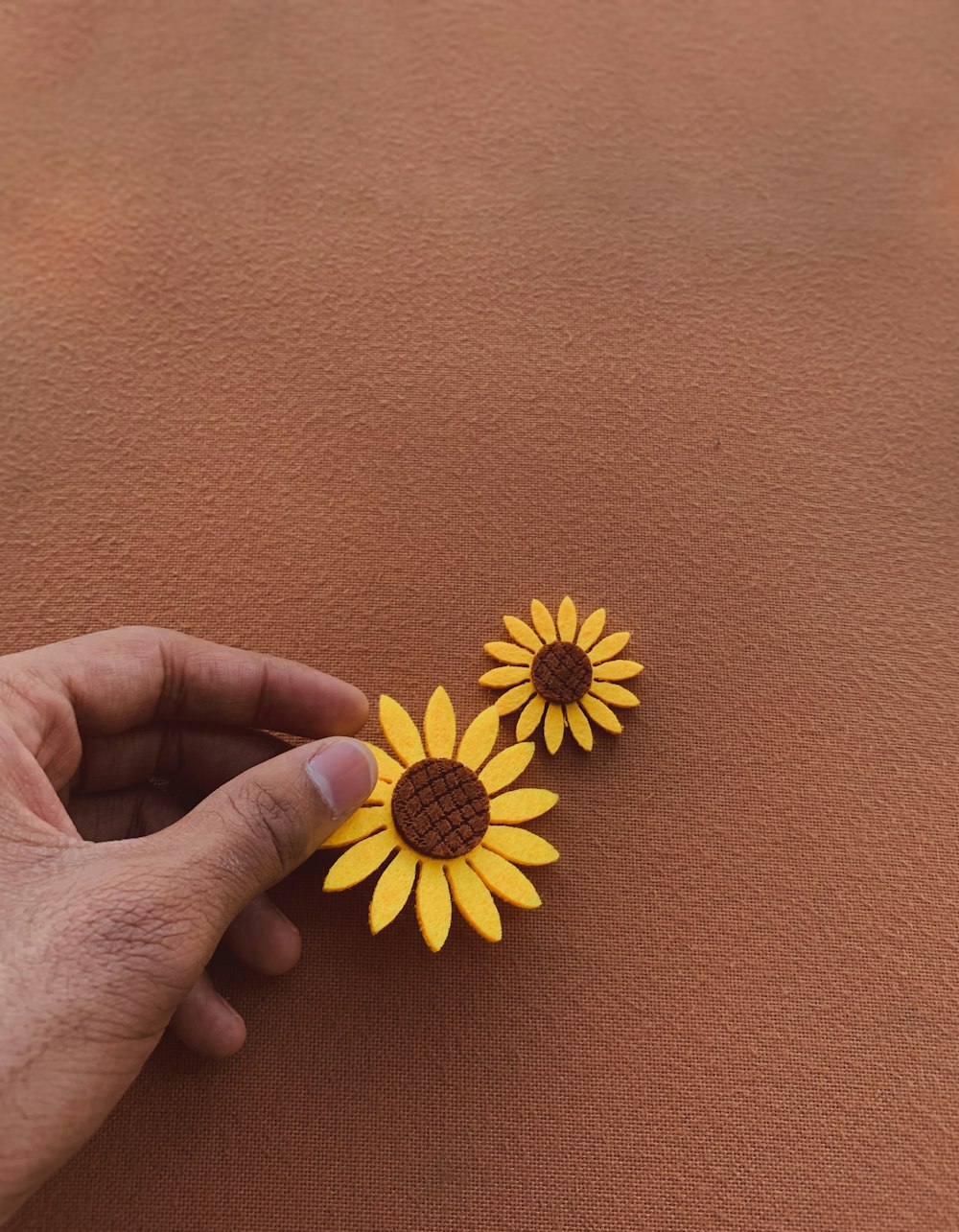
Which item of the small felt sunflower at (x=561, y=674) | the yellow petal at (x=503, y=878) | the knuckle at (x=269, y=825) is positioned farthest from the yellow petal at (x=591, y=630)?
the knuckle at (x=269, y=825)

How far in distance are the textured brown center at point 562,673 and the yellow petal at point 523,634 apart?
2cm

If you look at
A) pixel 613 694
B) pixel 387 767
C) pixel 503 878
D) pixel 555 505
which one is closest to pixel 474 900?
pixel 503 878

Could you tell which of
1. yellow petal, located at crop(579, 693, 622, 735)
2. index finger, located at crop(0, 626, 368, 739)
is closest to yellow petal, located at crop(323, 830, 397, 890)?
index finger, located at crop(0, 626, 368, 739)

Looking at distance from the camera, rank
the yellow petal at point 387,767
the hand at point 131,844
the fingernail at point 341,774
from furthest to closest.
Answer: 1. the yellow petal at point 387,767
2. the fingernail at point 341,774
3. the hand at point 131,844

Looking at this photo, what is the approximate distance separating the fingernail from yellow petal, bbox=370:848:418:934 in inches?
2.7

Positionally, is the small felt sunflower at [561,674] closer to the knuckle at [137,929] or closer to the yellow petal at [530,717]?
the yellow petal at [530,717]

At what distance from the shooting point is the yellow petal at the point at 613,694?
0.89m

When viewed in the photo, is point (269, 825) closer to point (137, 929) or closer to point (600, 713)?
point (137, 929)

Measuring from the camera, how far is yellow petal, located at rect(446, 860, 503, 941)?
A: 763mm

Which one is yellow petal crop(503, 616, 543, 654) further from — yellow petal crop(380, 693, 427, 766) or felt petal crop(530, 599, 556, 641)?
yellow petal crop(380, 693, 427, 766)

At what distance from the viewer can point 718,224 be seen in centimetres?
112

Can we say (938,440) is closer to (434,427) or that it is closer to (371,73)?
(434,427)

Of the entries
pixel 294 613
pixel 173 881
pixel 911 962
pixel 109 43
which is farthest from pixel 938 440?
pixel 109 43

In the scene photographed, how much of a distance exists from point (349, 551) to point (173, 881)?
405 millimetres
